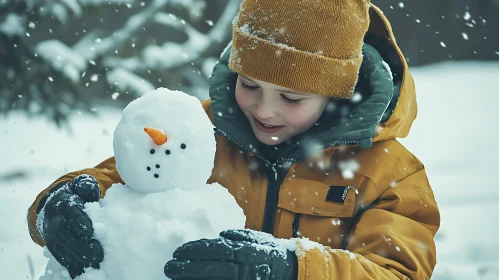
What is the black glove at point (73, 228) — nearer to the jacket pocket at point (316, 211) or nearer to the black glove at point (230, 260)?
the black glove at point (230, 260)

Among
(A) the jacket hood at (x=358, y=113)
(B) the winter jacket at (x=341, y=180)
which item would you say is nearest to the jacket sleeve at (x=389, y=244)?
(B) the winter jacket at (x=341, y=180)

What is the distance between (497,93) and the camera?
284 inches

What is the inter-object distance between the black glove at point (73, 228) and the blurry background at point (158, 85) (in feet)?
4.35

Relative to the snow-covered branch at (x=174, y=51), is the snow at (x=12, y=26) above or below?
above

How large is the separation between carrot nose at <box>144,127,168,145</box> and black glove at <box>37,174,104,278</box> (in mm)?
270

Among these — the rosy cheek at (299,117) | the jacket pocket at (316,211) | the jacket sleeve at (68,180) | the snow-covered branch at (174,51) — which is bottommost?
the snow-covered branch at (174,51)

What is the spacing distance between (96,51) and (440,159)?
298 centimetres

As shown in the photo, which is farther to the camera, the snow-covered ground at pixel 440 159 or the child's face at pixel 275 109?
the snow-covered ground at pixel 440 159

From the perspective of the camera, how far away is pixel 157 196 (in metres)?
1.58

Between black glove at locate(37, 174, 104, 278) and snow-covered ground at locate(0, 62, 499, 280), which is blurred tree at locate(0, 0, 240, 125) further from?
black glove at locate(37, 174, 104, 278)

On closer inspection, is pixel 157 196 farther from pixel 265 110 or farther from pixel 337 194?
pixel 337 194

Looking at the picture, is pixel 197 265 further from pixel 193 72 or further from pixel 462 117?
pixel 462 117

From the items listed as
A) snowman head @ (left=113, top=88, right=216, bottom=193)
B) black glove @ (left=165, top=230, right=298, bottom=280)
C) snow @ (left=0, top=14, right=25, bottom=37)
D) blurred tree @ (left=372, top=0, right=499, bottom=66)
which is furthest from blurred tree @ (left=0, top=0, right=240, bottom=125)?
black glove @ (left=165, top=230, right=298, bottom=280)

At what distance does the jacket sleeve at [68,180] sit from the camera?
84.5 inches
